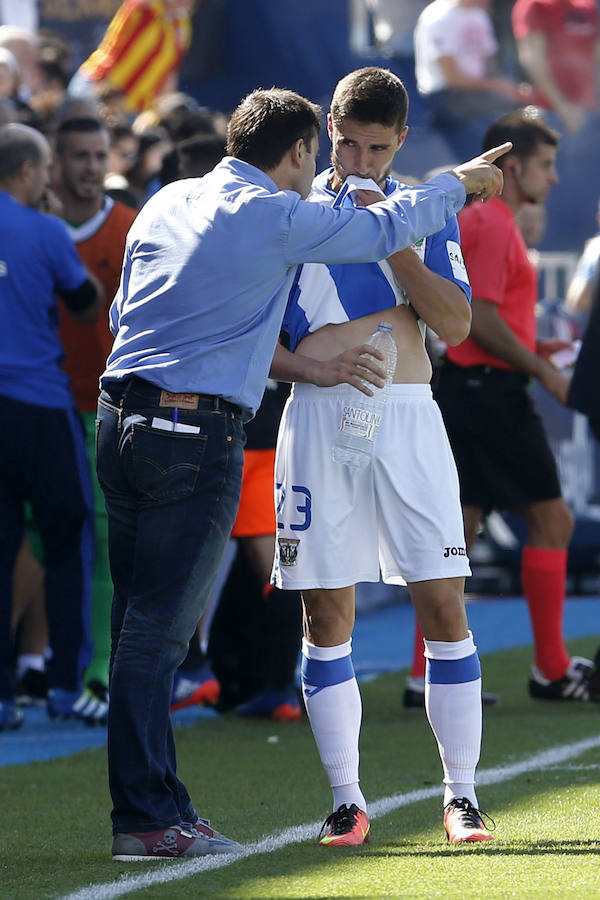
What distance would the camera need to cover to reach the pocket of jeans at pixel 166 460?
14.5ft

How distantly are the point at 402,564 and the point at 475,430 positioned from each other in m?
2.91

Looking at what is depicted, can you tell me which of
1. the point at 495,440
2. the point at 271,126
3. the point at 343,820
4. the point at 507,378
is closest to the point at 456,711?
the point at 343,820

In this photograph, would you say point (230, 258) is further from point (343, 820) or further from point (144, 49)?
point (144, 49)

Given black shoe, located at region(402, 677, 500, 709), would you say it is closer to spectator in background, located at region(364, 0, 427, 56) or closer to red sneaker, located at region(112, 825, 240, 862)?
red sneaker, located at region(112, 825, 240, 862)

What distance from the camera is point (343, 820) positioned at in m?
4.72

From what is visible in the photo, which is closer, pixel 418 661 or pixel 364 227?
pixel 364 227

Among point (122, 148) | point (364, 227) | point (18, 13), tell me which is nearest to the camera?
point (364, 227)

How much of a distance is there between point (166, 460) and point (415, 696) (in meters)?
3.45

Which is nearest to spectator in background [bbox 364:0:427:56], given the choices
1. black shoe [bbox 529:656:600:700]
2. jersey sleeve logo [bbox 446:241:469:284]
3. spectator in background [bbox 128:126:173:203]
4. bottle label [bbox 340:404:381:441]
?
spectator in background [bbox 128:126:173:203]

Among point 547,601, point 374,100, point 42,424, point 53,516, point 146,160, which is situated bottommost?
point 547,601

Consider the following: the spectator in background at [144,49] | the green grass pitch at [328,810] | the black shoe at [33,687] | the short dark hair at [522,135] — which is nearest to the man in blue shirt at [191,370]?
the green grass pitch at [328,810]

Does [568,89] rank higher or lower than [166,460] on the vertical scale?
higher

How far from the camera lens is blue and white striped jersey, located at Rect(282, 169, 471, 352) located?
187 inches

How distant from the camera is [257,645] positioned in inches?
306
